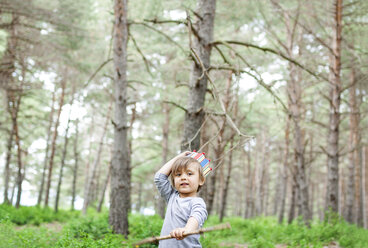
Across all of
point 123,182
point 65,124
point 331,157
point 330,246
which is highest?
point 65,124

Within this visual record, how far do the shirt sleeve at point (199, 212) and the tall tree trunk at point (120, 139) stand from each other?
464 centimetres

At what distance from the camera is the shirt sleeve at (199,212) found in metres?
2.45

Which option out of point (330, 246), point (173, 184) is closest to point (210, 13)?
point (173, 184)

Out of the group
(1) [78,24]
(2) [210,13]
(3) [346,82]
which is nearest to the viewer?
(2) [210,13]

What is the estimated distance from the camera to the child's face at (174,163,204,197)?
108 inches

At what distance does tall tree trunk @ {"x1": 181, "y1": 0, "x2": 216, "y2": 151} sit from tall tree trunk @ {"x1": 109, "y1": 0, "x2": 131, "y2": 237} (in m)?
2.20

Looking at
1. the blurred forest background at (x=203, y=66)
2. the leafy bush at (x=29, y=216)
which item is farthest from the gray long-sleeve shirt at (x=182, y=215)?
the leafy bush at (x=29, y=216)

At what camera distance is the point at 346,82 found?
47.1 feet

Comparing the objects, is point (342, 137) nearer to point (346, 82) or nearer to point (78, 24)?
point (346, 82)

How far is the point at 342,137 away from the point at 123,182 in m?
16.4

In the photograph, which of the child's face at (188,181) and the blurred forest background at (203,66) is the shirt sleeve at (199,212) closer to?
the child's face at (188,181)

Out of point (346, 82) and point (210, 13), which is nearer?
point (210, 13)

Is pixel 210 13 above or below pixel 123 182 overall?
above

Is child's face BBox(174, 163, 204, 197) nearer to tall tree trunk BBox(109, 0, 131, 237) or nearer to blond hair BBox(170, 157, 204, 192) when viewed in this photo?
blond hair BBox(170, 157, 204, 192)
